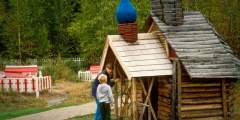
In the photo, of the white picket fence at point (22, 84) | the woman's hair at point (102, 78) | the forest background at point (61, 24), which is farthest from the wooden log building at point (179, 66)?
the white picket fence at point (22, 84)

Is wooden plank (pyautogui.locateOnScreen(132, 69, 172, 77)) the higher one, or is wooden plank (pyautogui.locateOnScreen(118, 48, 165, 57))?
wooden plank (pyautogui.locateOnScreen(118, 48, 165, 57))

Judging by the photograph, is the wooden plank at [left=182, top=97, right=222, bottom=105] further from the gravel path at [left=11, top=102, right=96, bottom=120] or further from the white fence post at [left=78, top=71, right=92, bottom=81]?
the white fence post at [left=78, top=71, right=92, bottom=81]

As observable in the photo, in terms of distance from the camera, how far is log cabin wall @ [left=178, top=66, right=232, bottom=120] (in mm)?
15078

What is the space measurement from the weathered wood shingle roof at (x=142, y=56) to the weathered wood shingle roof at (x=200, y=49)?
1.59ft

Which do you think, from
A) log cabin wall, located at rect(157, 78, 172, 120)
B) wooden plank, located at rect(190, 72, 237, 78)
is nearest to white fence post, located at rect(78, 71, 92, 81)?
log cabin wall, located at rect(157, 78, 172, 120)

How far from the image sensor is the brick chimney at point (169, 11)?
16.1m

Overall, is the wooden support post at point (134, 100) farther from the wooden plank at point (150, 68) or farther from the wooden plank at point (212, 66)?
the wooden plank at point (212, 66)

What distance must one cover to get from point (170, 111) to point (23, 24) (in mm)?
31308

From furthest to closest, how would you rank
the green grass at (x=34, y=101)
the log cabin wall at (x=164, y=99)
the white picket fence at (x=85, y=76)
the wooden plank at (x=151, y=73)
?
the white picket fence at (x=85, y=76) → the green grass at (x=34, y=101) → the log cabin wall at (x=164, y=99) → the wooden plank at (x=151, y=73)

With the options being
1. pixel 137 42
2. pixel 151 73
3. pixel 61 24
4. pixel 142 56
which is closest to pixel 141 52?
pixel 142 56

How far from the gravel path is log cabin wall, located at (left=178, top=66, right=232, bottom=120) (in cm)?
508

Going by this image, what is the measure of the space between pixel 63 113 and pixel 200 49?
646cm

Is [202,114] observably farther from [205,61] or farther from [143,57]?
[143,57]

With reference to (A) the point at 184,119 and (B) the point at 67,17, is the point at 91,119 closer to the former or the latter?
(A) the point at 184,119
